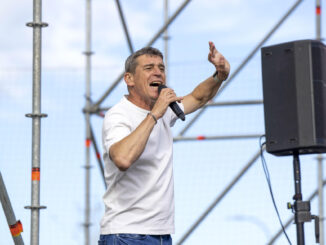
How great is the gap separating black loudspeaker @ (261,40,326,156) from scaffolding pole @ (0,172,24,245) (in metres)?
1.29

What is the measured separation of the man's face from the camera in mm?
3795

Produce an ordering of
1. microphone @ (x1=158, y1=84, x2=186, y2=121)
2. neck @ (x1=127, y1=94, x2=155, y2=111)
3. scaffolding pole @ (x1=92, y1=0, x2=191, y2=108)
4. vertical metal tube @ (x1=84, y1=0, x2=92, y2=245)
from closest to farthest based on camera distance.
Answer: microphone @ (x1=158, y1=84, x2=186, y2=121), neck @ (x1=127, y1=94, x2=155, y2=111), vertical metal tube @ (x1=84, y1=0, x2=92, y2=245), scaffolding pole @ (x1=92, y1=0, x2=191, y2=108)

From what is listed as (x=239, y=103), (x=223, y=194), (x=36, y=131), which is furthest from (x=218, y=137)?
(x=36, y=131)

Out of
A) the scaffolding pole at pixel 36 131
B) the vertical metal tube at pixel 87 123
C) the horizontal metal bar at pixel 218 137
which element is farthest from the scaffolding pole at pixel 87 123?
the scaffolding pole at pixel 36 131

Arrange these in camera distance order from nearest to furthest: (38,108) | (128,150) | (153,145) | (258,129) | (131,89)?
(128,150) < (153,145) < (131,89) < (38,108) < (258,129)

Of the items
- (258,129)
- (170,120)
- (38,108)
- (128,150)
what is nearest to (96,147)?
(258,129)

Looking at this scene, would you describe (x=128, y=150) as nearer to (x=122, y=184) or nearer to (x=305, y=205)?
(x=122, y=184)

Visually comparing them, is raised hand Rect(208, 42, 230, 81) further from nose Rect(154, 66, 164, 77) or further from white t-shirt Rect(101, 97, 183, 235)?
white t-shirt Rect(101, 97, 183, 235)

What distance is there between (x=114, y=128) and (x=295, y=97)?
2.90 ft

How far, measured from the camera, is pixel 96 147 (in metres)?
6.77

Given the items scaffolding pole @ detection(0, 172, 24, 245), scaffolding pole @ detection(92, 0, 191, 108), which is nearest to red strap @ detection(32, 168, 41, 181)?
scaffolding pole @ detection(0, 172, 24, 245)

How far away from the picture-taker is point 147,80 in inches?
151

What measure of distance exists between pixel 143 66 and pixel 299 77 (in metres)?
0.71

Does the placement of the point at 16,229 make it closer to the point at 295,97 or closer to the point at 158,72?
the point at 158,72
